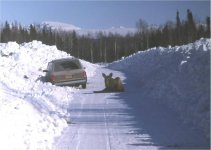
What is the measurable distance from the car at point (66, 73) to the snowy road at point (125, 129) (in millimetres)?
7274

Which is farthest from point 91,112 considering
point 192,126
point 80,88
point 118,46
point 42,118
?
point 118,46

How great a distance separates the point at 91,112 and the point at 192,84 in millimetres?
3340

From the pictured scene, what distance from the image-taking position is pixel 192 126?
35.9ft

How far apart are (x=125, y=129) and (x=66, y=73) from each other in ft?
42.7

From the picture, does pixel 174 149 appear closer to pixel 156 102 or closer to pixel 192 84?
pixel 192 84

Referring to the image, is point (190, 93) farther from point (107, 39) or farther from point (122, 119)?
point (107, 39)

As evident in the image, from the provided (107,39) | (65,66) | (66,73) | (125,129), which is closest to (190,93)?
(125,129)

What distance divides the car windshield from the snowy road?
783 cm

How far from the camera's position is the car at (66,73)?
2378cm

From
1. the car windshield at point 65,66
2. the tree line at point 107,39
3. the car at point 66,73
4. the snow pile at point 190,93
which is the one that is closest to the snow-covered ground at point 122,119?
the snow pile at point 190,93

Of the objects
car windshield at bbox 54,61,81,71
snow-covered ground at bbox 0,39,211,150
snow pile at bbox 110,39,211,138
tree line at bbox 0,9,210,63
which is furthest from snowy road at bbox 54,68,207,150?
tree line at bbox 0,9,210,63

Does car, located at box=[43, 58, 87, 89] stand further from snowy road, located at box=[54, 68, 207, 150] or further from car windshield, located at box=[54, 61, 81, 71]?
snowy road, located at box=[54, 68, 207, 150]

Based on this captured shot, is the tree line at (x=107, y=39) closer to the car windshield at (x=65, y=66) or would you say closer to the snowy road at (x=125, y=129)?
the car windshield at (x=65, y=66)

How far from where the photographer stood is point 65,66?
24.5 meters
